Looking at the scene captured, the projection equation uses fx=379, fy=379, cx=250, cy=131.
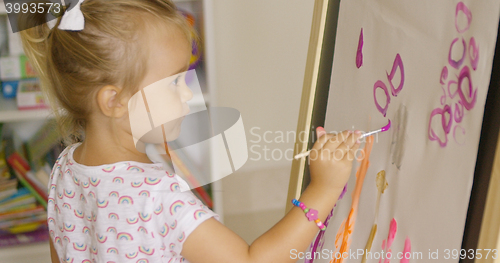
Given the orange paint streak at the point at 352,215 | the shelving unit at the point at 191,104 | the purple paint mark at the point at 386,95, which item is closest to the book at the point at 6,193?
the shelving unit at the point at 191,104

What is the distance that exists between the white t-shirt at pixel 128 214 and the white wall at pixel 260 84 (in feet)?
4.18

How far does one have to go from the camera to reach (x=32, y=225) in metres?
1.49

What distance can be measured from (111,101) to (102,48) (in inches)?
3.5

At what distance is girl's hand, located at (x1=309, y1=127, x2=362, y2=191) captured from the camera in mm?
606

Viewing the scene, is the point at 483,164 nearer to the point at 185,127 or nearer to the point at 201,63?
the point at 185,127

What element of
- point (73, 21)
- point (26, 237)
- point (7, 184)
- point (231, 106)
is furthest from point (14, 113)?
point (231, 106)

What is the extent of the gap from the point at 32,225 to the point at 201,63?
0.92m

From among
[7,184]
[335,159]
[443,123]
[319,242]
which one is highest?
[443,123]

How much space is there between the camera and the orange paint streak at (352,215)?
65 centimetres

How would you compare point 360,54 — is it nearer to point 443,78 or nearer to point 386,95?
point 386,95

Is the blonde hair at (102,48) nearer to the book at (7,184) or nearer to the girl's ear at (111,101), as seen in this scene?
the girl's ear at (111,101)

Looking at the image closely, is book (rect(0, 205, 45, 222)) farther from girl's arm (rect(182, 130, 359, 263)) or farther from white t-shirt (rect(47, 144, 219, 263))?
girl's arm (rect(182, 130, 359, 263))

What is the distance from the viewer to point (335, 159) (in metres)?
0.61

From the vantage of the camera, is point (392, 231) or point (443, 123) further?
point (392, 231)
